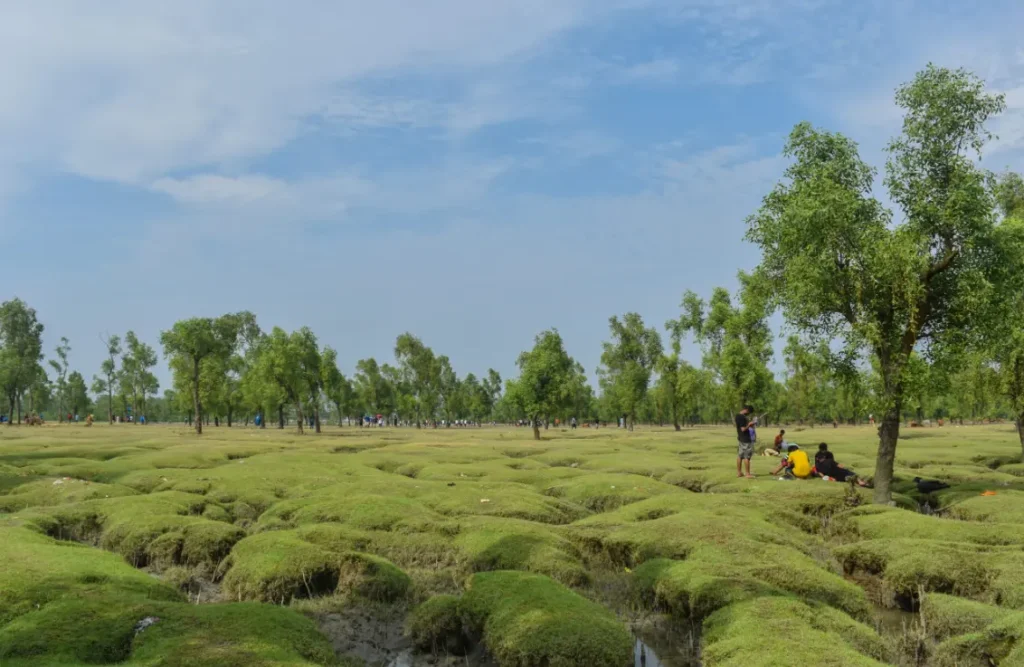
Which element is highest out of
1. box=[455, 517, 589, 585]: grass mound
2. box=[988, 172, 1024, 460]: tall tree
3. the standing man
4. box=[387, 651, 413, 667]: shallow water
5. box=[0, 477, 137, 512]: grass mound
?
box=[988, 172, 1024, 460]: tall tree

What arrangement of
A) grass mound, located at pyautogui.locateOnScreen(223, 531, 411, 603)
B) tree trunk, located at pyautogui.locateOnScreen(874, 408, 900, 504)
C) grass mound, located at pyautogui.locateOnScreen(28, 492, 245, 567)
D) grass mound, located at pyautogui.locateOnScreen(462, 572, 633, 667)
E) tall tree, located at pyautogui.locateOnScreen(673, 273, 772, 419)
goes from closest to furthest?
grass mound, located at pyautogui.locateOnScreen(462, 572, 633, 667), grass mound, located at pyautogui.locateOnScreen(223, 531, 411, 603), grass mound, located at pyautogui.locateOnScreen(28, 492, 245, 567), tree trunk, located at pyautogui.locateOnScreen(874, 408, 900, 504), tall tree, located at pyautogui.locateOnScreen(673, 273, 772, 419)

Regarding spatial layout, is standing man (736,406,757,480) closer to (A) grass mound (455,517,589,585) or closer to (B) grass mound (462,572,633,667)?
(A) grass mound (455,517,589,585)

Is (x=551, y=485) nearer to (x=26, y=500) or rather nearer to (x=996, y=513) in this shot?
(x=996, y=513)

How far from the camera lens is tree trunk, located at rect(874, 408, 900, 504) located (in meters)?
22.5

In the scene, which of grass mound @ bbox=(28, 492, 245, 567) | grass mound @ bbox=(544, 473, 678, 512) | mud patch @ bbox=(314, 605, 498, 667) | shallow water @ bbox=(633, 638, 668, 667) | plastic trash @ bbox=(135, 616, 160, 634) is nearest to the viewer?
plastic trash @ bbox=(135, 616, 160, 634)

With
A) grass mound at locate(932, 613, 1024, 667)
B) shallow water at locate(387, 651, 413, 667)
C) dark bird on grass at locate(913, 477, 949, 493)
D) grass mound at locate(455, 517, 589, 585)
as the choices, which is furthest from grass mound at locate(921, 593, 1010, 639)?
dark bird on grass at locate(913, 477, 949, 493)

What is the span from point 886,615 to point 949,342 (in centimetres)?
1311

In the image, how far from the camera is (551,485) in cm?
2889

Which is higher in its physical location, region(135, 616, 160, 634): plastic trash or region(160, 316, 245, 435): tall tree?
region(160, 316, 245, 435): tall tree

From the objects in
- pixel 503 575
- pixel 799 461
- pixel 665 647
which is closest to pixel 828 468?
pixel 799 461

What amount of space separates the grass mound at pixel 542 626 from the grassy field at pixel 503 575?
1.4 inches

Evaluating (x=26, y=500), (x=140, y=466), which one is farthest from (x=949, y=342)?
(x=140, y=466)

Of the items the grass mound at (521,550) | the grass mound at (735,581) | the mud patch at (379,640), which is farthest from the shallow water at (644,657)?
the grass mound at (521,550)

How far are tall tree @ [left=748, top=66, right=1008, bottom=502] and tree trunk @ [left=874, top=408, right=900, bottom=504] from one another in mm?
35
